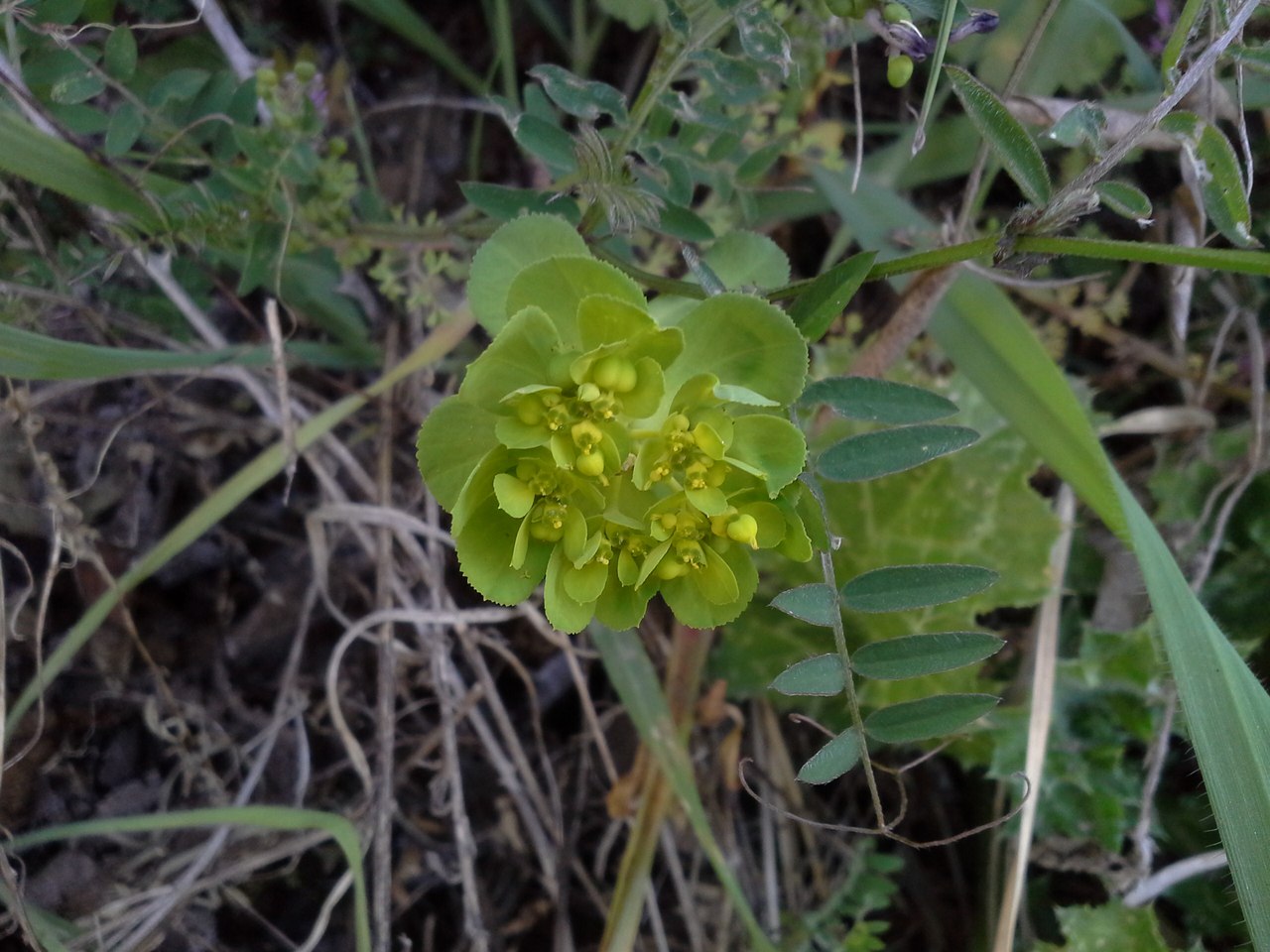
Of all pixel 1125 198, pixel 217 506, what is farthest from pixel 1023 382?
pixel 217 506

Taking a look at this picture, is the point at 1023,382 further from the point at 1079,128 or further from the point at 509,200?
the point at 509,200

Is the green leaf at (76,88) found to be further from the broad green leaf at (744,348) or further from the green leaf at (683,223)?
the broad green leaf at (744,348)

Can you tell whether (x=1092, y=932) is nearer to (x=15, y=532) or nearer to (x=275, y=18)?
Answer: (x=15, y=532)

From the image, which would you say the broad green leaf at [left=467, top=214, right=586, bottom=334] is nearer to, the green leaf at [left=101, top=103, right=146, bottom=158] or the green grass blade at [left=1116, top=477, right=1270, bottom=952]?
the green leaf at [left=101, top=103, right=146, bottom=158]

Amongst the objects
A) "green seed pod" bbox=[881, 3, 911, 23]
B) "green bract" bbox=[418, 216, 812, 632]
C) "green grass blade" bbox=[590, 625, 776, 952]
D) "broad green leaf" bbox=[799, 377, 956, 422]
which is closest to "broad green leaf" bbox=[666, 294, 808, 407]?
"green bract" bbox=[418, 216, 812, 632]

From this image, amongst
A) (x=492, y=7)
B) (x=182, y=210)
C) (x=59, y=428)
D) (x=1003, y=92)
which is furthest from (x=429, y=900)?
(x=492, y=7)

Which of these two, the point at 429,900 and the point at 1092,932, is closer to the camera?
the point at 1092,932

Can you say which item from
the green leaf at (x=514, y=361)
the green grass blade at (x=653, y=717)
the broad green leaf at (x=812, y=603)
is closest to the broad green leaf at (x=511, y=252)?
the green leaf at (x=514, y=361)
